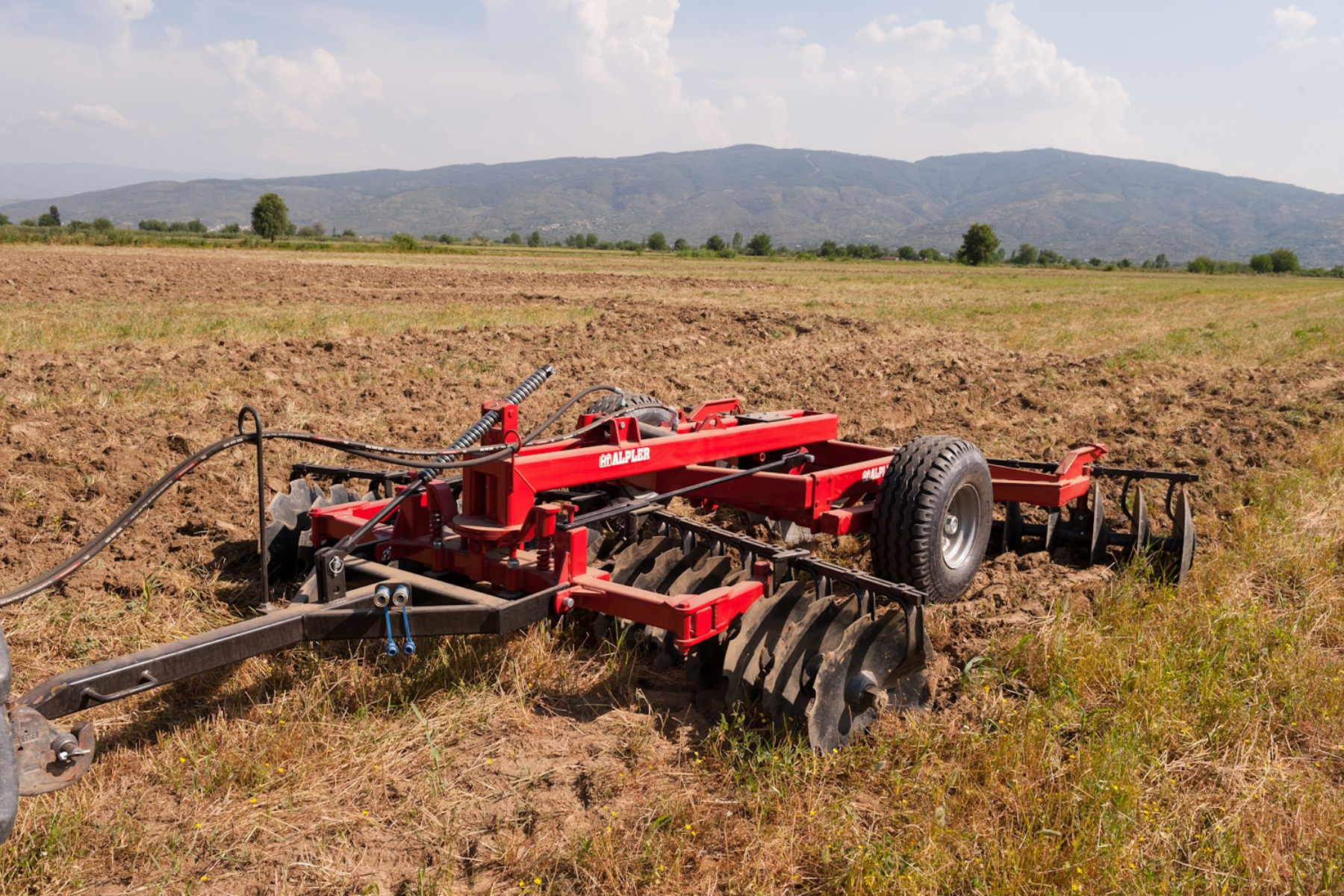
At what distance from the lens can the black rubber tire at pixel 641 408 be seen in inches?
242

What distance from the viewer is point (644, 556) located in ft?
16.1

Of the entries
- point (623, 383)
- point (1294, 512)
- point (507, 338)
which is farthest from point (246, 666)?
point (507, 338)

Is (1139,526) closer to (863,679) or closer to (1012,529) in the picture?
(1012,529)

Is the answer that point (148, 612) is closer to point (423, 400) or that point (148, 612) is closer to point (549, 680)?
point (549, 680)

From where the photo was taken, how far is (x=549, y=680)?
4176 millimetres

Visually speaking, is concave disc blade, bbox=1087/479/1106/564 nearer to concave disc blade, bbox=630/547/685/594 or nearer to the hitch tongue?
concave disc blade, bbox=630/547/685/594

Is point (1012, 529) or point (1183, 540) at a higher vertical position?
point (1183, 540)

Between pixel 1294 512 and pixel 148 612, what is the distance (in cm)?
725

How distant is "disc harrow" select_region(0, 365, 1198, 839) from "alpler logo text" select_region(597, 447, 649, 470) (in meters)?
0.01

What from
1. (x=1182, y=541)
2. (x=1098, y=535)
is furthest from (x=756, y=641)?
(x=1182, y=541)

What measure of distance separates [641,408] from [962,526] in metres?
2.13

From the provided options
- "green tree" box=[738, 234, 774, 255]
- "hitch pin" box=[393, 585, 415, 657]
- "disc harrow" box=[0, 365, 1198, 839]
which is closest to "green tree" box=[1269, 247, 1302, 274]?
"green tree" box=[738, 234, 774, 255]

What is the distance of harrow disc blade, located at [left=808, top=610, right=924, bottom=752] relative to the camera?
362 cm

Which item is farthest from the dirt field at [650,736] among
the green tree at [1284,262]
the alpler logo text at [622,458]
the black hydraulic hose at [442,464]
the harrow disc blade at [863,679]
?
the green tree at [1284,262]
